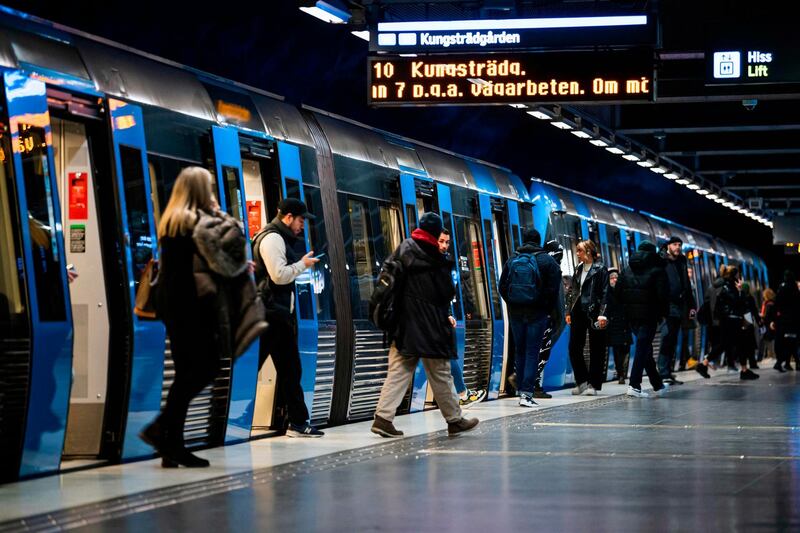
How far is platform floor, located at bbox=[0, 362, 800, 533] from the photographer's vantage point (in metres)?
6.51

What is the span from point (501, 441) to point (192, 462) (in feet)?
8.91

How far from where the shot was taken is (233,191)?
34.3 ft

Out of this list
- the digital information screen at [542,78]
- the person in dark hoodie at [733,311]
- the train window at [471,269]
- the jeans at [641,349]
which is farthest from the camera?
the person in dark hoodie at [733,311]

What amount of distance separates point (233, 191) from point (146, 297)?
1.79m

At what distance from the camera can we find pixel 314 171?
1204 centimetres

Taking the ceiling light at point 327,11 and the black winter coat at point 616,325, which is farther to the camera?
the black winter coat at point 616,325

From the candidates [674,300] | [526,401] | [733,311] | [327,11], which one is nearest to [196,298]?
[327,11]

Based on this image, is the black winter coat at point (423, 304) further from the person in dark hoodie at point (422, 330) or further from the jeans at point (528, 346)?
the jeans at point (528, 346)

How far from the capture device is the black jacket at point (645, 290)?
16531 mm

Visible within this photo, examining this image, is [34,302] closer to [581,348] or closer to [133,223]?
[133,223]

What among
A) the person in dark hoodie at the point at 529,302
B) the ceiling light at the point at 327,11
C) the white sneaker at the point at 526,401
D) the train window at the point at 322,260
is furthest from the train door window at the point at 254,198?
the white sneaker at the point at 526,401

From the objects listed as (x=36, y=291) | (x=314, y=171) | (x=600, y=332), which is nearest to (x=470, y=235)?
(x=600, y=332)

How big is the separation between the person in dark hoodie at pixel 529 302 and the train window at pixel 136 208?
6163 mm

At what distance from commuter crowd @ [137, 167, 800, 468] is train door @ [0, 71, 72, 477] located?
0.62 metres
